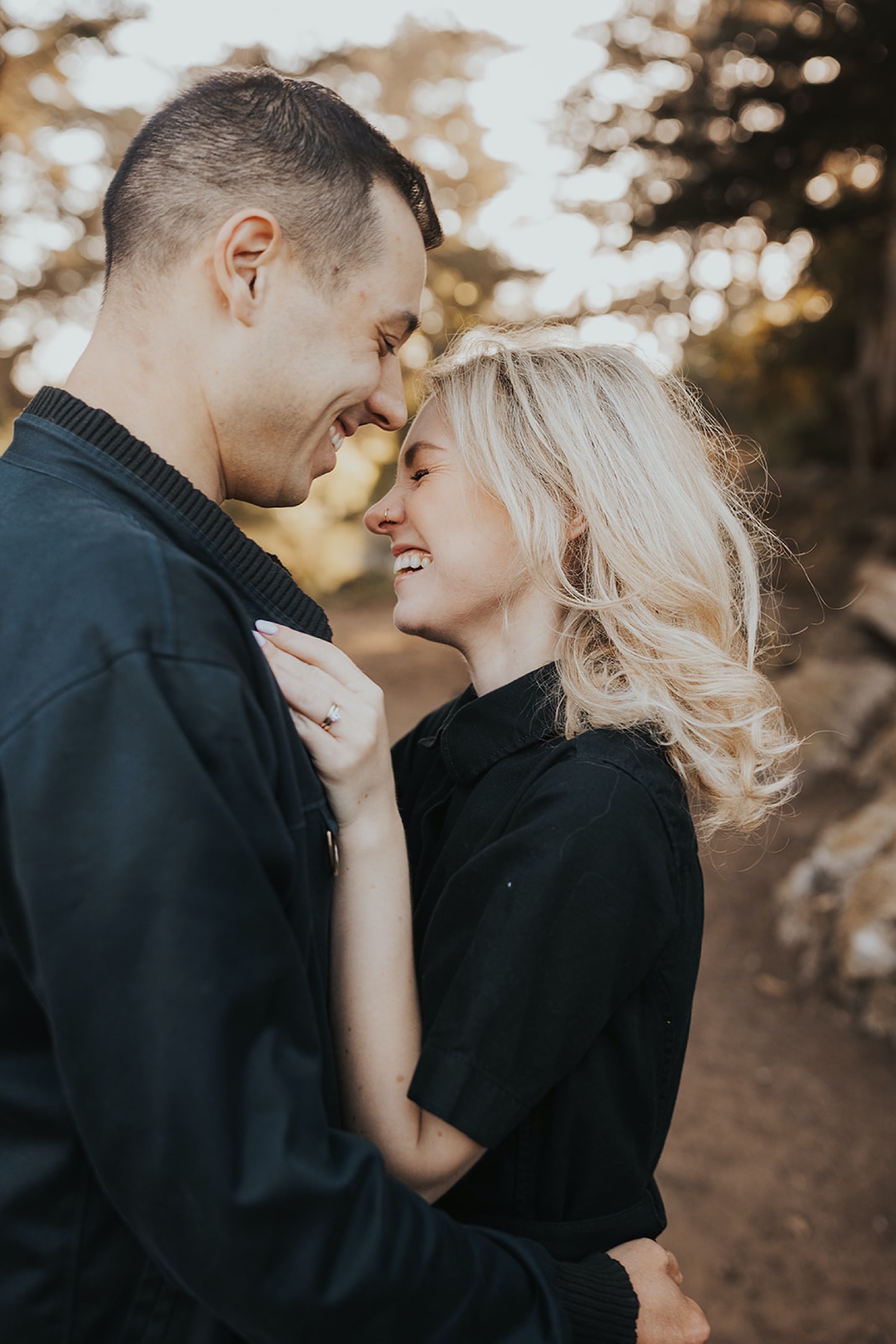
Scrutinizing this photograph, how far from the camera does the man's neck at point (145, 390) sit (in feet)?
4.77

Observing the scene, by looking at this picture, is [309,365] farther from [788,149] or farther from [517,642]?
[788,149]

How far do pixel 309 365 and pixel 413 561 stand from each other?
2.09 feet

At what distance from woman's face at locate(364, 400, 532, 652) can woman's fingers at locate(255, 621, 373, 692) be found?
0.51 meters

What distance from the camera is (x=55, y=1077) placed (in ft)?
3.75

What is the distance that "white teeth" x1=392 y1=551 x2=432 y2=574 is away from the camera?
2.10 m

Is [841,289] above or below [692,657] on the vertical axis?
below

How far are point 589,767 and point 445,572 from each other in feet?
1.96

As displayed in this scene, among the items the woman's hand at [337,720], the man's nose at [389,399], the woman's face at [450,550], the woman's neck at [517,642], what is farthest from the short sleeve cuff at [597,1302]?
the man's nose at [389,399]

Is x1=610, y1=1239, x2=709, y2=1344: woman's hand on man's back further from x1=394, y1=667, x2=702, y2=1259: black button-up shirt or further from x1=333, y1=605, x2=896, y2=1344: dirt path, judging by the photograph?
x1=333, y1=605, x2=896, y2=1344: dirt path

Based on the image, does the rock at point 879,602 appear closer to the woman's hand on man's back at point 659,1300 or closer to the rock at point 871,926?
the rock at point 871,926

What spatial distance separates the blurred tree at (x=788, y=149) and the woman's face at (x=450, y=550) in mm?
9666

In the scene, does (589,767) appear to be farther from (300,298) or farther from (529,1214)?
(300,298)

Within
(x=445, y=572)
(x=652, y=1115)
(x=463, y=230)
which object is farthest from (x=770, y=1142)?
(x=463, y=230)

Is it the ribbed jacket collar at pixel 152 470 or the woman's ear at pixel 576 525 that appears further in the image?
the woman's ear at pixel 576 525
